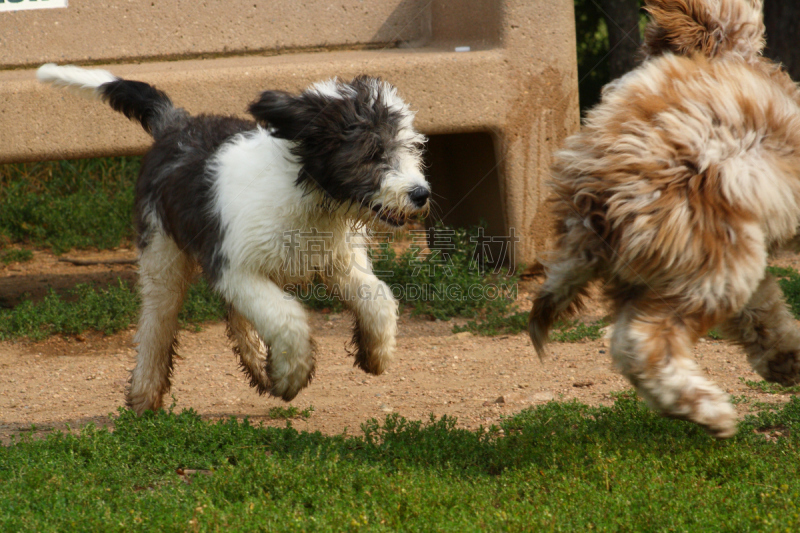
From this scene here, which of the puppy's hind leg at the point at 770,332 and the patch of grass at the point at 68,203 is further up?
the puppy's hind leg at the point at 770,332

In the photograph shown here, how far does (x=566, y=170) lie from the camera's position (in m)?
3.12

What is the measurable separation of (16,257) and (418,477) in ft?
20.4

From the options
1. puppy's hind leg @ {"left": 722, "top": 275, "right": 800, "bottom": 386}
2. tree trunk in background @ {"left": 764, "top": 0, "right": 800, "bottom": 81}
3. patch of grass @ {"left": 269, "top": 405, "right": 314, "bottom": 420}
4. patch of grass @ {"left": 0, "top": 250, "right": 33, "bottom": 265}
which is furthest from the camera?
tree trunk in background @ {"left": 764, "top": 0, "right": 800, "bottom": 81}

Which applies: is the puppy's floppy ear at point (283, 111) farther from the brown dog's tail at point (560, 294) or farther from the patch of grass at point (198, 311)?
the patch of grass at point (198, 311)

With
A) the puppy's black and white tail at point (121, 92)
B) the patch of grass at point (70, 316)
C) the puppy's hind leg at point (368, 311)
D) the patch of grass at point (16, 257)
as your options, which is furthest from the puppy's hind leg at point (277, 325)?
the patch of grass at point (16, 257)

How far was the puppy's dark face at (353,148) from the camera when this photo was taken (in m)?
3.86

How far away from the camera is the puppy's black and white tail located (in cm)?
486

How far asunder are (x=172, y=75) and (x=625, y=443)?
439 centimetres

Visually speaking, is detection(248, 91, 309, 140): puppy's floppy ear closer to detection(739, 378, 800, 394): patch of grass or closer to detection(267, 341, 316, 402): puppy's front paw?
detection(267, 341, 316, 402): puppy's front paw

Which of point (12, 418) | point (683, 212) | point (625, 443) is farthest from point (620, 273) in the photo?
point (12, 418)

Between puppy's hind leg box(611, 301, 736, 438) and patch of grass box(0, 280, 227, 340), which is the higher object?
puppy's hind leg box(611, 301, 736, 438)

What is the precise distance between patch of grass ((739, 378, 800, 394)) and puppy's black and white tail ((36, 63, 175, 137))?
12.3 ft

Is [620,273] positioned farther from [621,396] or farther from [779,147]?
[621,396]

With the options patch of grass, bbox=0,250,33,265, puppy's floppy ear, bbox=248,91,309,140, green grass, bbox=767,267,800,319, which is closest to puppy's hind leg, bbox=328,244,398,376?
puppy's floppy ear, bbox=248,91,309,140
